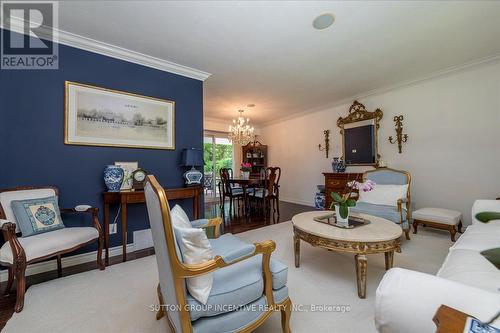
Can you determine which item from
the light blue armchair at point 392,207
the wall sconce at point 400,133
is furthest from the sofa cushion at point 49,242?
the wall sconce at point 400,133

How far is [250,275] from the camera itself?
3.96ft

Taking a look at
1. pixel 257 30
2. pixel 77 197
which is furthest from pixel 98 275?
pixel 257 30

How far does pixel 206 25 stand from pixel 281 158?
4.89 metres

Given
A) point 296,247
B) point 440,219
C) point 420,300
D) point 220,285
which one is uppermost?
point 420,300

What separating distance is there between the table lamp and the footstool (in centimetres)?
348

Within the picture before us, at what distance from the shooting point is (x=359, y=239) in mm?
1721

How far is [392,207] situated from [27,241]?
427cm

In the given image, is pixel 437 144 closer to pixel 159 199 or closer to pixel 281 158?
pixel 281 158

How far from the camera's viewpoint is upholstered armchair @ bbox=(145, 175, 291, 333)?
977 millimetres

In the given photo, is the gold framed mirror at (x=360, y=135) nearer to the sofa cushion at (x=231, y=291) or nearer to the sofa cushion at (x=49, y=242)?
the sofa cushion at (x=231, y=291)

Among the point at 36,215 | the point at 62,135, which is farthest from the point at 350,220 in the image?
the point at 62,135

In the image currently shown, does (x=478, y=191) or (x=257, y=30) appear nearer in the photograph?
(x=257, y=30)

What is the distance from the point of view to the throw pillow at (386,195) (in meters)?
3.08

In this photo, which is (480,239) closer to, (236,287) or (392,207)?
(392,207)
